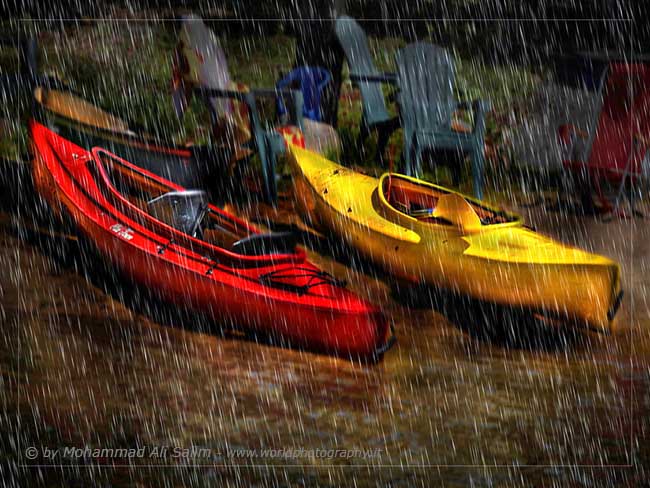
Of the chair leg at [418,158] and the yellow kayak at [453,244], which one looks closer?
the yellow kayak at [453,244]

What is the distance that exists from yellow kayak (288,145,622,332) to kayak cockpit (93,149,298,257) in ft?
0.75

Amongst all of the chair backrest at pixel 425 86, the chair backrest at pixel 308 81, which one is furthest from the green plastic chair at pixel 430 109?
the chair backrest at pixel 308 81

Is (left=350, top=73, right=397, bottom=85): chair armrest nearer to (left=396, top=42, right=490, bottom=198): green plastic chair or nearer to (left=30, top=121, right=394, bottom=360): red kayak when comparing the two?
(left=396, top=42, right=490, bottom=198): green plastic chair

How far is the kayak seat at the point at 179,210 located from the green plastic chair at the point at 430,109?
32.5 inches

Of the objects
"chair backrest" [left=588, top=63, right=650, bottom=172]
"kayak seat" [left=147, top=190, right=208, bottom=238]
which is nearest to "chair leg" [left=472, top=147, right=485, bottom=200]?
"chair backrest" [left=588, top=63, right=650, bottom=172]

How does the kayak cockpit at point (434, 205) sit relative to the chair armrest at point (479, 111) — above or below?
below

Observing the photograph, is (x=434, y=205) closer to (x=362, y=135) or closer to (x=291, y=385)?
(x=362, y=135)

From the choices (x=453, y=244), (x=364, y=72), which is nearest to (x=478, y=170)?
(x=453, y=244)

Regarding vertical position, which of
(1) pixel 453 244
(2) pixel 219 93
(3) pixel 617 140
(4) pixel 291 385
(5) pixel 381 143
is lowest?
(4) pixel 291 385

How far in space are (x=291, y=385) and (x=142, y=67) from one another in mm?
1336

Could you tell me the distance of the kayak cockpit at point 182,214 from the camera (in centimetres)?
288

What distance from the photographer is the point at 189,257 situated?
2895 millimetres

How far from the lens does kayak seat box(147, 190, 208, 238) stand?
2.91 m

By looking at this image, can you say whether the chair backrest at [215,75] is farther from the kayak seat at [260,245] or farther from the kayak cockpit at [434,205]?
the kayak cockpit at [434,205]
